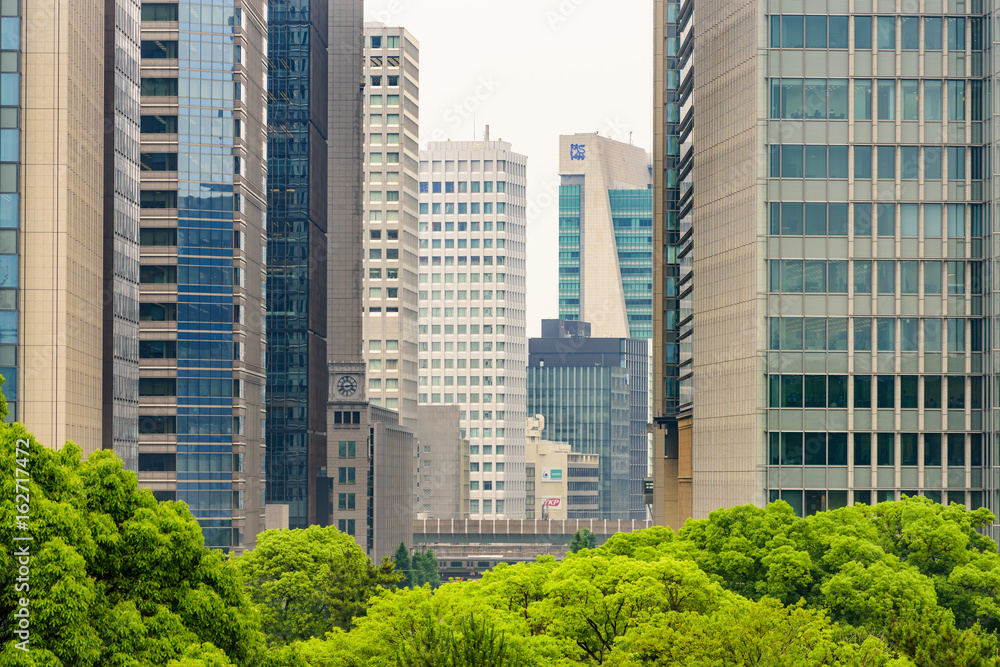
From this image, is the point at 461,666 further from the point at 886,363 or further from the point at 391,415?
the point at 391,415

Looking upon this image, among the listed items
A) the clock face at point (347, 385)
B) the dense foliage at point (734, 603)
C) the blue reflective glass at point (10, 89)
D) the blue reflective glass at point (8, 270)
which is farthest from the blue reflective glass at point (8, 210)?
the clock face at point (347, 385)

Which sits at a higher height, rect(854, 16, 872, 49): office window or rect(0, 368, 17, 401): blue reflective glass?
rect(854, 16, 872, 49): office window

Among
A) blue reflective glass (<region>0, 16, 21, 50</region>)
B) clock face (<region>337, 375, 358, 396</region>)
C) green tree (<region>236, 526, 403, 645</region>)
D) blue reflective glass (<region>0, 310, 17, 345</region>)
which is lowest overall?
green tree (<region>236, 526, 403, 645</region>)

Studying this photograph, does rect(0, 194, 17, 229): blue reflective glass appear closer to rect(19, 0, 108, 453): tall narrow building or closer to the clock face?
rect(19, 0, 108, 453): tall narrow building

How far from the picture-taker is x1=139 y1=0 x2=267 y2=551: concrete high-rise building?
12369 cm

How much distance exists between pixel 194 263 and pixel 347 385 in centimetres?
6086

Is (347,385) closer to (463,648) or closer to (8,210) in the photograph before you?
(8,210)

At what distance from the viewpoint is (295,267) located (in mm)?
174750

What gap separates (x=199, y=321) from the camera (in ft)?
409

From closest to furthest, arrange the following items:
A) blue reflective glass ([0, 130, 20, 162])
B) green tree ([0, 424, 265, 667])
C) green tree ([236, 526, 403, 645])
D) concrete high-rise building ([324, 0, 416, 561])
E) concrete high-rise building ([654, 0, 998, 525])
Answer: green tree ([0, 424, 265, 667]), green tree ([236, 526, 403, 645]), blue reflective glass ([0, 130, 20, 162]), concrete high-rise building ([654, 0, 998, 525]), concrete high-rise building ([324, 0, 416, 561])

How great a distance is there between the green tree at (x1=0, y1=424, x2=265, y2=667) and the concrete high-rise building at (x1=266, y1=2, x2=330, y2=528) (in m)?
137

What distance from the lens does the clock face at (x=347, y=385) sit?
182250mm

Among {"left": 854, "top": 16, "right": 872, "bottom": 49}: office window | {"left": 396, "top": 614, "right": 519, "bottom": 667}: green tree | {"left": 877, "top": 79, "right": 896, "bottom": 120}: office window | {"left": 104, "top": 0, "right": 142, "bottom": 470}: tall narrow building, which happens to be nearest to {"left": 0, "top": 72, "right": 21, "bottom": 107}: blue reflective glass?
{"left": 104, "top": 0, "right": 142, "bottom": 470}: tall narrow building

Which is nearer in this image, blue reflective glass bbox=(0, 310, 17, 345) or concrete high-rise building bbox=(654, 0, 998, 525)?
blue reflective glass bbox=(0, 310, 17, 345)
